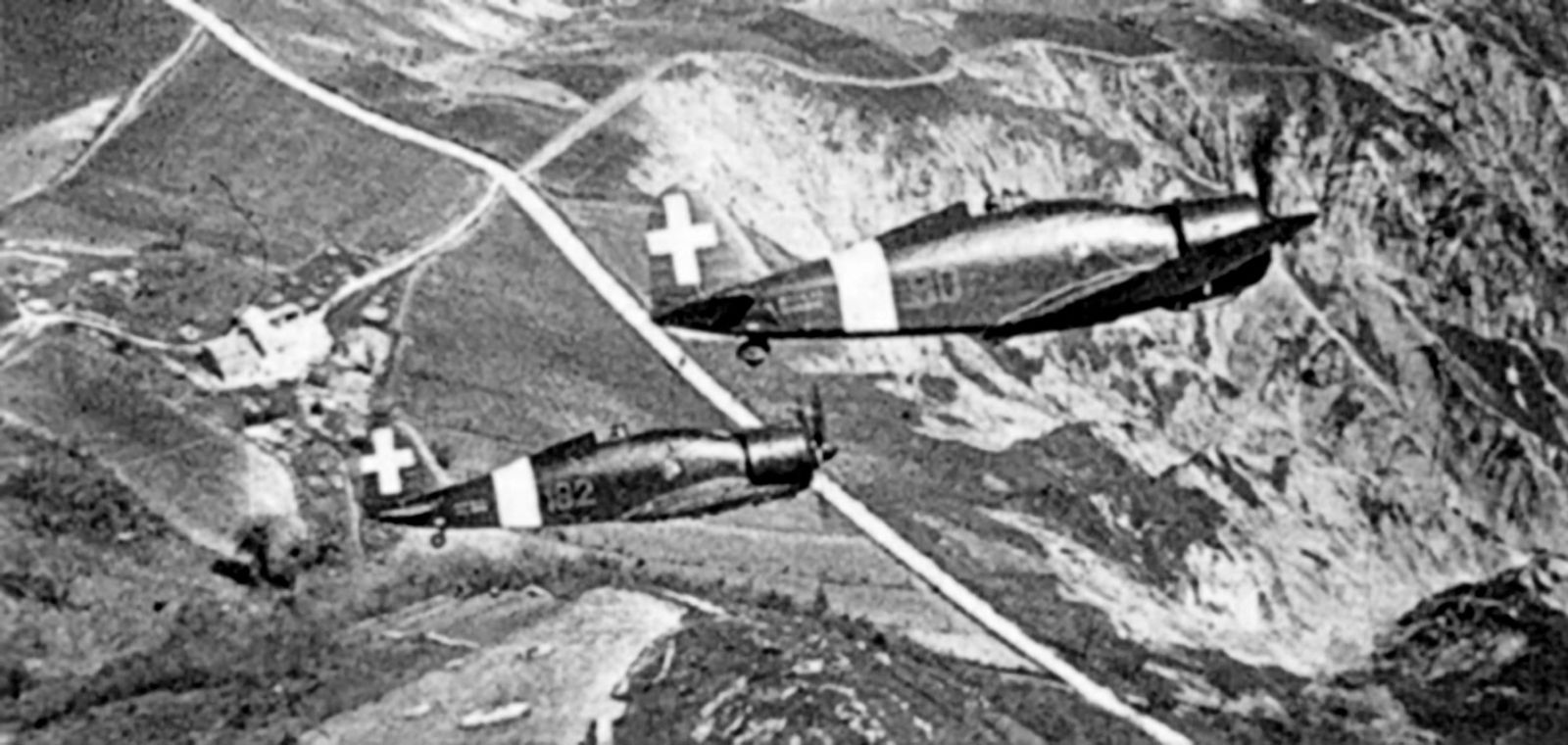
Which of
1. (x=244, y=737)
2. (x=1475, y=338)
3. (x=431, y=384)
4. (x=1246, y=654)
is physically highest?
(x=431, y=384)

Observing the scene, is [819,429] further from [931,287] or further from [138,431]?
[138,431]

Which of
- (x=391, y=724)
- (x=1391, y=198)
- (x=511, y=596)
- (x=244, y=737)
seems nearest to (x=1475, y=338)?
(x=1391, y=198)

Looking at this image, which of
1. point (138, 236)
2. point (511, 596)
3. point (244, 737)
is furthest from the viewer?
point (138, 236)

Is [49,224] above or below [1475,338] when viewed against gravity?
above

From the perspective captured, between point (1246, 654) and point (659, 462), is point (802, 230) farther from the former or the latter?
point (1246, 654)

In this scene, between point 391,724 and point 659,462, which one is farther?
point 659,462

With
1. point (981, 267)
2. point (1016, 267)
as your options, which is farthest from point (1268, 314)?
point (981, 267)
